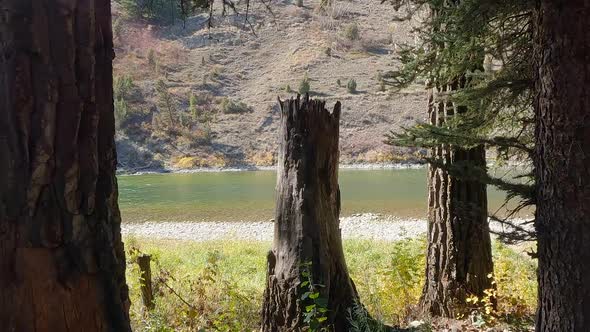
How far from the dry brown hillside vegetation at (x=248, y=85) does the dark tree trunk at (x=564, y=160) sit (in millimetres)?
31177

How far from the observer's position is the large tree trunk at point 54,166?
1452 millimetres

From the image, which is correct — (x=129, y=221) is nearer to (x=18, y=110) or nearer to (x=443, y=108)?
(x=443, y=108)

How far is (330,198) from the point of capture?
3998 mm

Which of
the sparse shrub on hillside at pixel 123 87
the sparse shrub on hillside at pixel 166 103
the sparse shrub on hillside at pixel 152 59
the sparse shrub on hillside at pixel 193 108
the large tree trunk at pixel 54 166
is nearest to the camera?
the large tree trunk at pixel 54 166

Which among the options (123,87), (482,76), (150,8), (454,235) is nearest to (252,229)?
(454,235)

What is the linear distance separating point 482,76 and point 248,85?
5069cm

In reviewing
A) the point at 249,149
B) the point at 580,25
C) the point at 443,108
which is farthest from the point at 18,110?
the point at 249,149

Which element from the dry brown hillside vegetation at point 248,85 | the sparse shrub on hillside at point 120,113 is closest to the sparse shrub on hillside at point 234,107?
the dry brown hillside vegetation at point 248,85

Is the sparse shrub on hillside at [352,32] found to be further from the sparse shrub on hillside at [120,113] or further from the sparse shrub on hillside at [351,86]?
the sparse shrub on hillside at [120,113]

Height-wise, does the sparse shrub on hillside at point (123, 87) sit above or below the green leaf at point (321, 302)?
above

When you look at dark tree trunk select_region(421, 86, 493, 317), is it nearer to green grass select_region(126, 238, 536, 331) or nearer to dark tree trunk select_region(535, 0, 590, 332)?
green grass select_region(126, 238, 536, 331)

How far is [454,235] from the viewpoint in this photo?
14.7ft

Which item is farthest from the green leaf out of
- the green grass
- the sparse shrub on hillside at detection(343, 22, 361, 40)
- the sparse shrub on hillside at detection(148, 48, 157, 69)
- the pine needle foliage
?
the sparse shrub on hillside at detection(343, 22, 361, 40)

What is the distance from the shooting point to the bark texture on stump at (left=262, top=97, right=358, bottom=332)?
12.6ft
